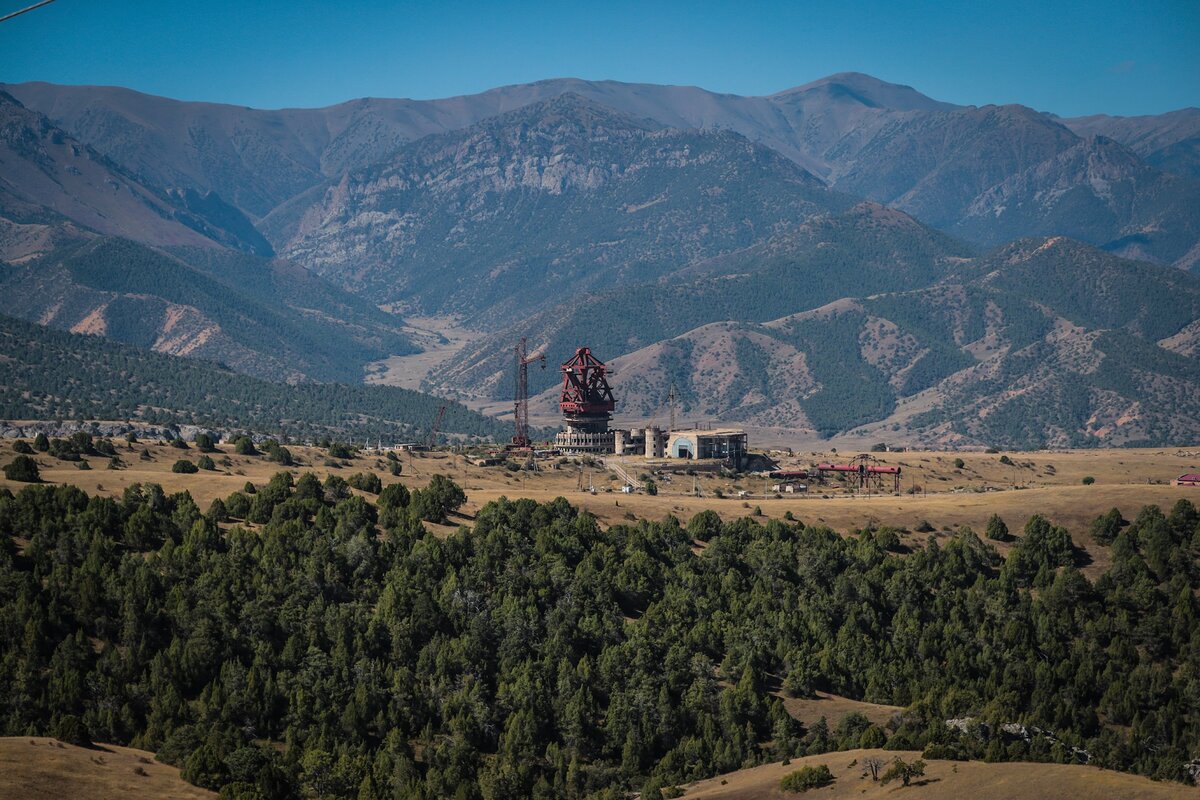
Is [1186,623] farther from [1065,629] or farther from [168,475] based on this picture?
[168,475]

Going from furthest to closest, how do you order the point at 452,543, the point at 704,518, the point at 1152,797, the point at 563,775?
the point at 704,518, the point at 452,543, the point at 563,775, the point at 1152,797

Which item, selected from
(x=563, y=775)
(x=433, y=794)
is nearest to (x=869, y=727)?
(x=563, y=775)

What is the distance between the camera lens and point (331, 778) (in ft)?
389

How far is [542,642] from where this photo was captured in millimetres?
148125

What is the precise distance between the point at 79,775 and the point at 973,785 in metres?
58.6

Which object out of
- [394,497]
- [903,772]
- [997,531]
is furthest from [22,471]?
[997,531]

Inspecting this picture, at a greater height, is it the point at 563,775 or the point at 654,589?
the point at 654,589

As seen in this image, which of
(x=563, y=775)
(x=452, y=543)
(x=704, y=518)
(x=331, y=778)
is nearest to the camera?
(x=331, y=778)

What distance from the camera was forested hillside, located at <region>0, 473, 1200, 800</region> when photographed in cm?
12719

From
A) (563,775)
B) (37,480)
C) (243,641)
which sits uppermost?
(37,480)

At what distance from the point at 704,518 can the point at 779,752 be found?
48510 millimetres

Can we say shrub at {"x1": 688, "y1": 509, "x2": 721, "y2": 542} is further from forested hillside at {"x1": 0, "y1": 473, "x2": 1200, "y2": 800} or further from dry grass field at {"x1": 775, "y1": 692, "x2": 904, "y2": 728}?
dry grass field at {"x1": 775, "y1": 692, "x2": 904, "y2": 728}

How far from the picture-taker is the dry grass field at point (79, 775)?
328ft

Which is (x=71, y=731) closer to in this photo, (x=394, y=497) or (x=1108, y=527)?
(x=394, y=497)
